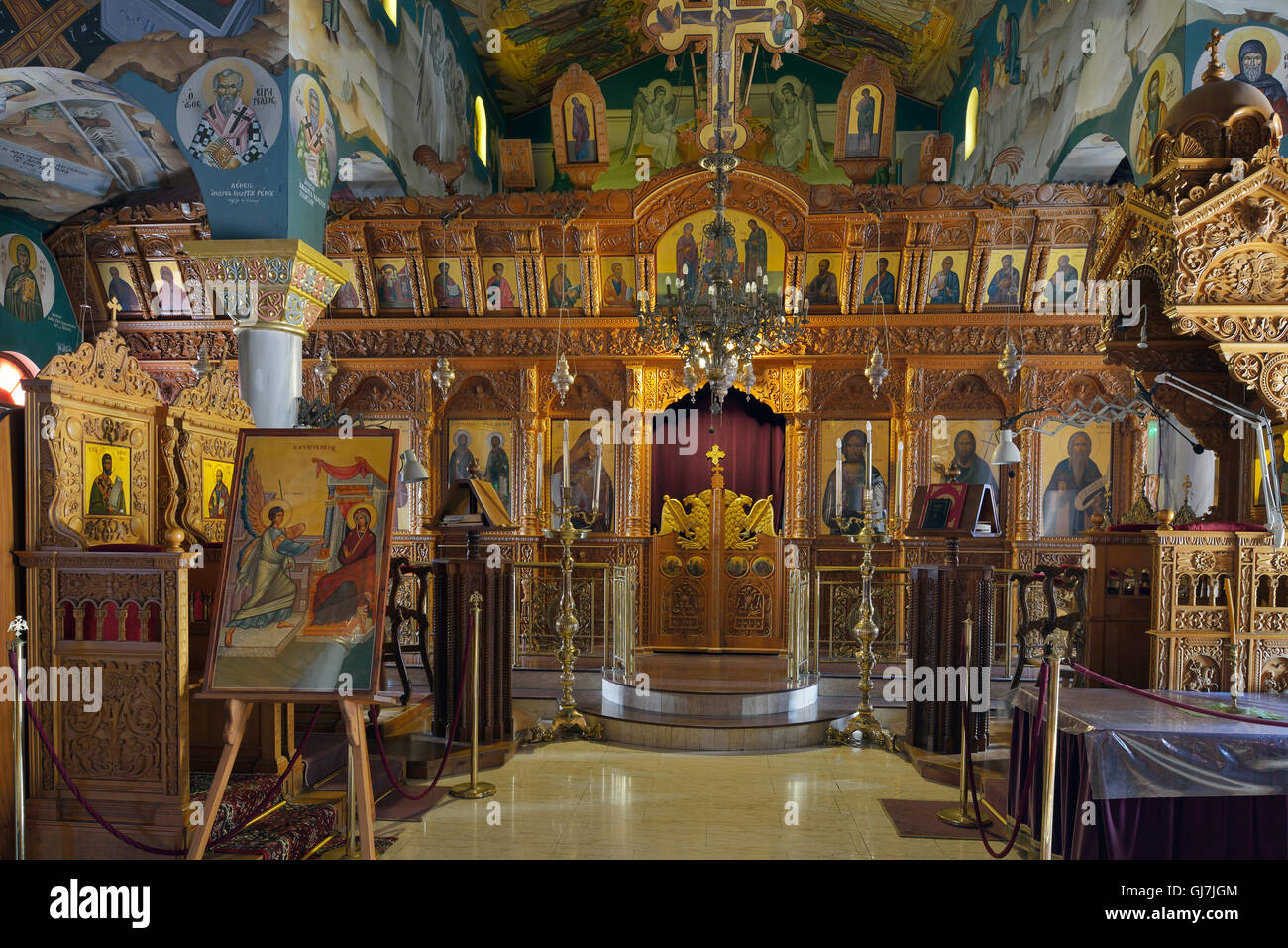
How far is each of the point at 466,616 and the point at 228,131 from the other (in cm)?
394

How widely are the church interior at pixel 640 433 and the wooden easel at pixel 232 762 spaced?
0.8 inches

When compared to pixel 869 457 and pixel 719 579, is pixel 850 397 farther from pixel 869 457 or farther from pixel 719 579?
pixel 719 579

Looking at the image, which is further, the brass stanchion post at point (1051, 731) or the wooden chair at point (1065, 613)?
the wooden chair at point (1065, 613)

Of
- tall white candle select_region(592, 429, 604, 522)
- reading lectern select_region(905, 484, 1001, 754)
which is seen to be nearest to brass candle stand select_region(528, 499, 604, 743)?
reading lectern select_region(905, 484, 1001, 754)

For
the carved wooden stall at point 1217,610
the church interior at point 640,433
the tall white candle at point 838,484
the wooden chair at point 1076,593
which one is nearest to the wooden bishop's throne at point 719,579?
the church interior at point 640,433

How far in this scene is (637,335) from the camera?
9062 mm

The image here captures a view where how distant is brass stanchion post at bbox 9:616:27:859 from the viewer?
10.4 ft

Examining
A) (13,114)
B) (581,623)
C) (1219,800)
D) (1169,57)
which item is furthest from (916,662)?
(13,114)

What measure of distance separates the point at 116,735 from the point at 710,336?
4469 millimetres

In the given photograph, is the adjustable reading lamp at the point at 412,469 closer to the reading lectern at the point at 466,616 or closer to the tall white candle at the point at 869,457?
the reading lectern at the point at 466,616

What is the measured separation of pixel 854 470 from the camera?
920cm

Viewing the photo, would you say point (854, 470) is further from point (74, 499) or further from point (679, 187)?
point (74, 499)

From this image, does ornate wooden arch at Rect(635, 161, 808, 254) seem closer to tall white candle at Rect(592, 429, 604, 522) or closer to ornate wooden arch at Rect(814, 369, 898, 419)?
ornate wooden arch at Rect(814, 369, 898, 419)

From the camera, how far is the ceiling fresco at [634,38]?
10.2 m
